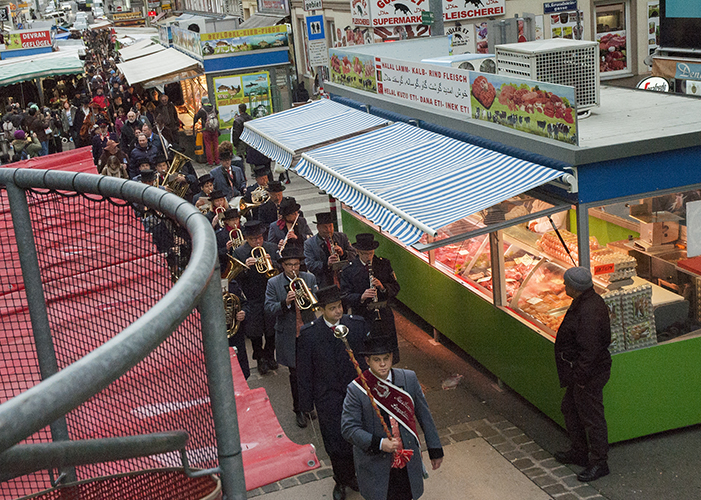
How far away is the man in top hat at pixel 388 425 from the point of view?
5.46 m

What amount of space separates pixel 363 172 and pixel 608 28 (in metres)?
16.0

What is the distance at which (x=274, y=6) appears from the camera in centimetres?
3734

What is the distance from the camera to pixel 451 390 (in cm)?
870

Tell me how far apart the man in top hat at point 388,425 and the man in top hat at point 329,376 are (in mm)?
1100

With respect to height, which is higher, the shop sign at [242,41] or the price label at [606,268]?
the shop sign at [242,41]

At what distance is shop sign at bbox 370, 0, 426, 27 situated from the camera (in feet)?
58.3

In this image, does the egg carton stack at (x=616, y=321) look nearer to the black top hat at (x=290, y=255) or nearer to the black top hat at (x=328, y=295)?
the black top hat at (x=328, y=295)

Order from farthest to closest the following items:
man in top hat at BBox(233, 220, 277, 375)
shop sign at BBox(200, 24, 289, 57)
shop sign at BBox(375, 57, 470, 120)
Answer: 1. shop sign at BBox(200, 24, 289, 57)
2. man in top hat at BBox(233, 220, 277, 375)
3. shop sign at BBox(375, 57, 470, 120)

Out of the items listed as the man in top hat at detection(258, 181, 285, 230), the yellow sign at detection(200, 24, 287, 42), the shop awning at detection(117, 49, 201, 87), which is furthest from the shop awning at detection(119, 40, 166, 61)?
the man in top hat at detection(258, 181, 285, 230)

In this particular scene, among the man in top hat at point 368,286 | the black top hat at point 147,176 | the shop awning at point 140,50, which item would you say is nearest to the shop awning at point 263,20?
the shop awning at point 140,50

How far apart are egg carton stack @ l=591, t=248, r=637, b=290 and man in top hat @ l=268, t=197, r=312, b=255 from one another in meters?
4.09

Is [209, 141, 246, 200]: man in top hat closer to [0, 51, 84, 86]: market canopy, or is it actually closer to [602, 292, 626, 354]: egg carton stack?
[602, 292, 626, 354]: egg carton stack

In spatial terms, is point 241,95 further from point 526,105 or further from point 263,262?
point 526,105

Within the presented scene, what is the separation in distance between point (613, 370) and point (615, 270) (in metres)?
0.91
